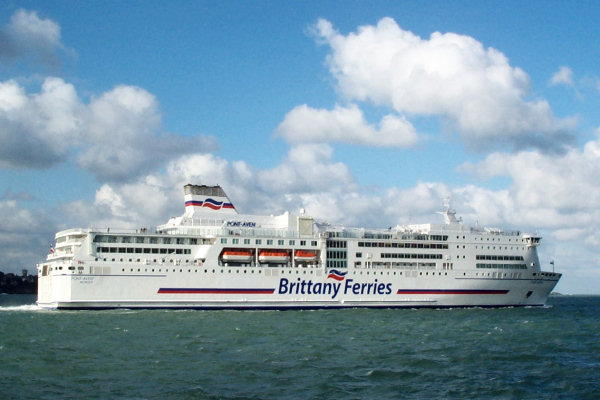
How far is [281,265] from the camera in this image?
154 feet

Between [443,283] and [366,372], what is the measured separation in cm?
2909

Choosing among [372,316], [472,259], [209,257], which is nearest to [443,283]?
[472,259]

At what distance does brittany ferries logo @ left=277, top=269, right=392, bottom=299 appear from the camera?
45938 mm

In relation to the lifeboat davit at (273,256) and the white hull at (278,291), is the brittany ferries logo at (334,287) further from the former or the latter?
the lifeboat davit at (273,256)

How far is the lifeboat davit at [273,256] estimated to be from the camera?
46.1 metres

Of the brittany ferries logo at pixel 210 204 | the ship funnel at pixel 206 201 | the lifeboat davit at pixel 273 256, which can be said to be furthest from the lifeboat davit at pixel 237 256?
the brittany ferries logo at pixel 210 204

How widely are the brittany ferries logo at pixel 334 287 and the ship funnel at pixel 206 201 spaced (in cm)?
719

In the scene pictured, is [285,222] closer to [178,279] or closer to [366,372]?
[178,279]

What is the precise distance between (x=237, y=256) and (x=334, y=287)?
7617mm

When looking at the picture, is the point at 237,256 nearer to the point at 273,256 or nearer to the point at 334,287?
the point at 273,256

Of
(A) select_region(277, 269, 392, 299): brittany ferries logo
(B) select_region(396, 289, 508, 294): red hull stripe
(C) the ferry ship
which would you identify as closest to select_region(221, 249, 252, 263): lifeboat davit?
(C) the ferry ship

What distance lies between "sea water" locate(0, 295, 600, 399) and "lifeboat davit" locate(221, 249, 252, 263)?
→ 7.27 m

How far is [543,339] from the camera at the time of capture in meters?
30.4

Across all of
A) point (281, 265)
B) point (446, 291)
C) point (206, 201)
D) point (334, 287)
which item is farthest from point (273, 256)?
point (446, 291)
